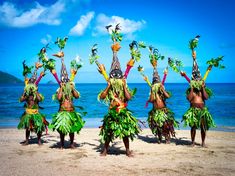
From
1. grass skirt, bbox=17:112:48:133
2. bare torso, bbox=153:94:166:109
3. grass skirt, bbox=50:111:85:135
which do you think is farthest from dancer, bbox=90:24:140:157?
grass skirt, bbox=17:112:48:133

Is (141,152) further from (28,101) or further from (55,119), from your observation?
(28,101)

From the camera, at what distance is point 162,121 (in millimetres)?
9297

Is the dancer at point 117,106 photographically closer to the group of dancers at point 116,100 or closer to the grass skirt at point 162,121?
the group of dancers at point 116,100

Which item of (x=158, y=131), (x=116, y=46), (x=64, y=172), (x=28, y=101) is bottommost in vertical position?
(x=64, y=172)

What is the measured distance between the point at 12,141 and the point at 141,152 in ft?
14.8

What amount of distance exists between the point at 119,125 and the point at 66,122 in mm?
1721

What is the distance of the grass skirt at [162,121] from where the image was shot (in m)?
9.31

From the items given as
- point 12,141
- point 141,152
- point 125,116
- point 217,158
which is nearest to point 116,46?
point 125,116

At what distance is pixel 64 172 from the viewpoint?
20.0ft

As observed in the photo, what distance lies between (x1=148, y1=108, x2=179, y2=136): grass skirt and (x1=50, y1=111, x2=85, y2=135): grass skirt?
2.33 m

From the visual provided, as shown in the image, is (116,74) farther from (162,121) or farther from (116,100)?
(162,121)

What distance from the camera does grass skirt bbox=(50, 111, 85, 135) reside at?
26.7 feet

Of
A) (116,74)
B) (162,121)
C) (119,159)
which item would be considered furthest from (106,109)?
(119,159)

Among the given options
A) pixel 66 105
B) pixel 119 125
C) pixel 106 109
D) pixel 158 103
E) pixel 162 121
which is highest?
pixel 106 109
